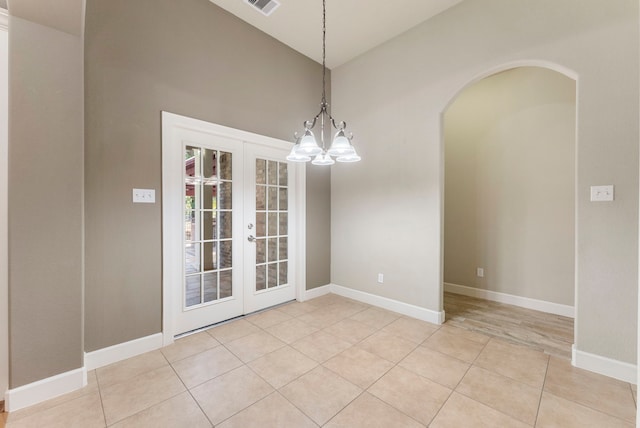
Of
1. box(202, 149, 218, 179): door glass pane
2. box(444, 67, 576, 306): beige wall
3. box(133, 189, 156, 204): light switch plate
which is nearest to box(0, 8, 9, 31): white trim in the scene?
box(133, 189, 156, 204): light switch plate

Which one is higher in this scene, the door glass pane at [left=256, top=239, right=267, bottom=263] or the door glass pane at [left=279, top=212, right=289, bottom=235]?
the door glass pane at [left=279, top=212, right=289, bottom=235]

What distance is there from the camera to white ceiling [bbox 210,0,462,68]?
9.71 ft

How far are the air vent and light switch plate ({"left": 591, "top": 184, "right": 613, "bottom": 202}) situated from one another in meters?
3.61

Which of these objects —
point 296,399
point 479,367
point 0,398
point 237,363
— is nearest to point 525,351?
point 479,367

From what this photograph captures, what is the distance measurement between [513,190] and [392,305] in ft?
7.76

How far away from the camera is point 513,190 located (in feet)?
12.1

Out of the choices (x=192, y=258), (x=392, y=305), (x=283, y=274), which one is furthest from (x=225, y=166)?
(x=392, y=305)

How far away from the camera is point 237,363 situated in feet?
7.58

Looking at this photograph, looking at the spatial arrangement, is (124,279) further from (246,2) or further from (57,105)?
(246,2)

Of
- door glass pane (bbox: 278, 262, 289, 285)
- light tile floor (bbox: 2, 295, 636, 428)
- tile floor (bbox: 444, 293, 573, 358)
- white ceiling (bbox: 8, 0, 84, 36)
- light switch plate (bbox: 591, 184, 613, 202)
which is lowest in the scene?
light tile floor (bbox: 2, 295, 636, 428)

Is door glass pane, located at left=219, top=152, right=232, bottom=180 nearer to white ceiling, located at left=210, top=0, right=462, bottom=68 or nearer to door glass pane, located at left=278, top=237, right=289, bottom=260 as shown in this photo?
door glass pane, located at left=278, top=237, right=289, bottom=260

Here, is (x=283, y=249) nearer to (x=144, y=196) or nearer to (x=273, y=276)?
(x=273, y=276)

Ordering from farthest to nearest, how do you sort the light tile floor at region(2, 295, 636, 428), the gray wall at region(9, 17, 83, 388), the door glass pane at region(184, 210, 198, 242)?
1. the door glass pane at region(184, 210, 198, 242)
2. the gray wall at region(9, 17, 83, 388)
3. the light tile floor at region(2, 295, 636, 428)

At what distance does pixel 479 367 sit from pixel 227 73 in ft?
13.0
